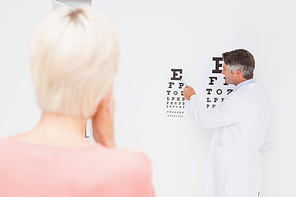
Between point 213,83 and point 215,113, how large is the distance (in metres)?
0.37

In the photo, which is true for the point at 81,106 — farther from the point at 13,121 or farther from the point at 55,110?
the point at 13,121

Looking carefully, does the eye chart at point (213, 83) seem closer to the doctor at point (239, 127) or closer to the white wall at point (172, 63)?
the white wall at point (172, 63)

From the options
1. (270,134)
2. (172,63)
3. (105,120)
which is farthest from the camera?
(172,63)

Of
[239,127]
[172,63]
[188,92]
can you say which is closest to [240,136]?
[239,127]

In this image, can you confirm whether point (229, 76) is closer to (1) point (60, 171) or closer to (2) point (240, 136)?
(2) point (240, 136)

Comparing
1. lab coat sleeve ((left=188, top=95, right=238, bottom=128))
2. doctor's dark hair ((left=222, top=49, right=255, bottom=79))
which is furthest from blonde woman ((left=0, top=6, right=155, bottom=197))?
doctor's dark hair ((left=222, top=49, right=255, bottom=79))

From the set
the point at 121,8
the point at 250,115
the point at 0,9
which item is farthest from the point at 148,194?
the point at 0,9

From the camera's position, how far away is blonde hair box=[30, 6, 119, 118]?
1.51 ft

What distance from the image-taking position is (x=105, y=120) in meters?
0.56

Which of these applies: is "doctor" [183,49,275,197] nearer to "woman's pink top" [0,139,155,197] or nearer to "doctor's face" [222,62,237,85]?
"doctor's face" [222,62,237,85]

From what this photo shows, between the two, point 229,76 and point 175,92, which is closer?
point 229,76

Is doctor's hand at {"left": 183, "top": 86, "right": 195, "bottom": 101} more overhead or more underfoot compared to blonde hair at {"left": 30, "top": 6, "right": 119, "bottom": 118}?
more underfoot

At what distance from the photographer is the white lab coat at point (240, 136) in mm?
1817

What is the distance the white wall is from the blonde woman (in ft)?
5.56
